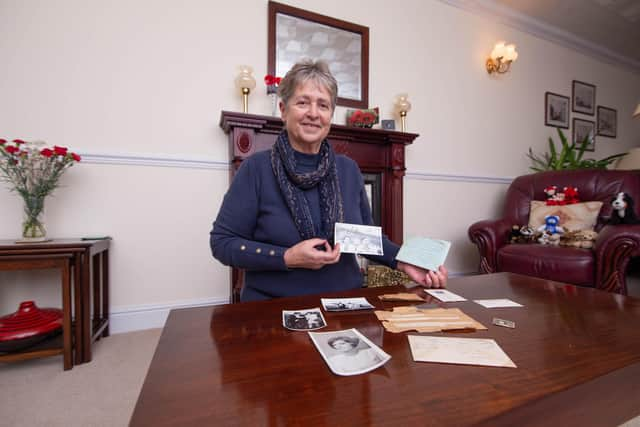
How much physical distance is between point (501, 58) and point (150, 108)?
3293 millimetres

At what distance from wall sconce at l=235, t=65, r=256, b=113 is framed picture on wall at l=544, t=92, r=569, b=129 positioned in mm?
3497

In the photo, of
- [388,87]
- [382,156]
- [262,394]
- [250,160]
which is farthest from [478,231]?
[262,394]

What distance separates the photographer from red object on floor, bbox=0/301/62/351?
4.33ft

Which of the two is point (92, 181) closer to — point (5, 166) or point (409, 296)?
point (5, 166)

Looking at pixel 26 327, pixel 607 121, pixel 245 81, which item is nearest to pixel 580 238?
pixel 245 81

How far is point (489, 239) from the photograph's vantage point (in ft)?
7.45

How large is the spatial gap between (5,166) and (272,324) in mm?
1892

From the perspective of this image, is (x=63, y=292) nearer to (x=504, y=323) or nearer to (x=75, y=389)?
(x=75, y=389)

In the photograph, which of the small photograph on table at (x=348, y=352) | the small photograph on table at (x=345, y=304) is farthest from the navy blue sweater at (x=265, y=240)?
the small photograph on table at (x=348, y=352)

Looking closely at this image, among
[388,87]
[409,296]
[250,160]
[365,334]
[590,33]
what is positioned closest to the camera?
[365,334]

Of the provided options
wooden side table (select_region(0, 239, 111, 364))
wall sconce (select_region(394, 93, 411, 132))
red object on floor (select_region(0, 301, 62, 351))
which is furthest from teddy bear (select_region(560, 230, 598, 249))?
red object on floor (select_region(0, 301, 62, 351))

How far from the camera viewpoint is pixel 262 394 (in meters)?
0.40

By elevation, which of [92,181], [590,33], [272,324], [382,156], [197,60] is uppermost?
[590,33]

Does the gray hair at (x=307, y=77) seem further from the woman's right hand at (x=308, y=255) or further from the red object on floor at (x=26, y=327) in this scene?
the red object on floor at (x=26, y=327)
